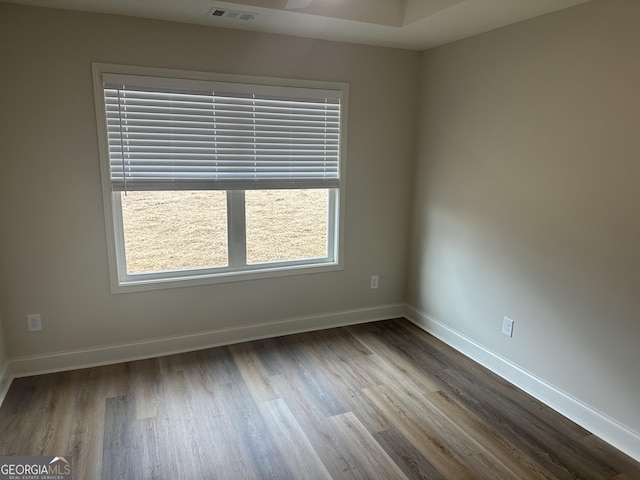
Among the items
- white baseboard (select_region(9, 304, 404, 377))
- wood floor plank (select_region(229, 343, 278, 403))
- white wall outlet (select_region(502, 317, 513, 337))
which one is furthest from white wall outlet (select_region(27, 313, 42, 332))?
white wall outlet (select_region(502, 317, 513, 337))

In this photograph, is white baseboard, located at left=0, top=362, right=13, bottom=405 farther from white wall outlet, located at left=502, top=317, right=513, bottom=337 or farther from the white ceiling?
white wall outlet, located at left=502, top=317, right=513, bottom=337

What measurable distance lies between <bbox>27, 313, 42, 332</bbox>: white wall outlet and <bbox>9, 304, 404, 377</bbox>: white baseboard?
19 centimetres

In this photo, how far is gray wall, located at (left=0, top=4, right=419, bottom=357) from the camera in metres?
2.54

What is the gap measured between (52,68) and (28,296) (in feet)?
4.70

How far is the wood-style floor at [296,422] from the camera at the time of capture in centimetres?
208

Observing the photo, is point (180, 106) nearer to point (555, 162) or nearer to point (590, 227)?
point (555, 162)

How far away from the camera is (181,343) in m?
3.15

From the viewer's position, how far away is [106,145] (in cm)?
273

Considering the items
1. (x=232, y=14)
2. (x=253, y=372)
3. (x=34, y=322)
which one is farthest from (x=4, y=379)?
(x=232, y=14)

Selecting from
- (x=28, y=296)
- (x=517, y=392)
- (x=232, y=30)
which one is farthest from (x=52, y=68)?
(x=517, y=392)

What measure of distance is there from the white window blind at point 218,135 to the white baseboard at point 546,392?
5.12 feet

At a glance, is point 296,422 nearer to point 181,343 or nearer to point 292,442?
point 292,442

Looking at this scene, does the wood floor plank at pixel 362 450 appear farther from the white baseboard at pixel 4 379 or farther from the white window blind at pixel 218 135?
the white baseboard at pixel 4 379

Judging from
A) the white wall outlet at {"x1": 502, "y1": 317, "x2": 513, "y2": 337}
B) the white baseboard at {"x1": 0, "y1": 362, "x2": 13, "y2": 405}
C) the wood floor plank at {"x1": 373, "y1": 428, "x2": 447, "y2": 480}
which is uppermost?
the white wall outlet at {"x1": 502, "y1": 317, "x2": 513, "y2": 337}
